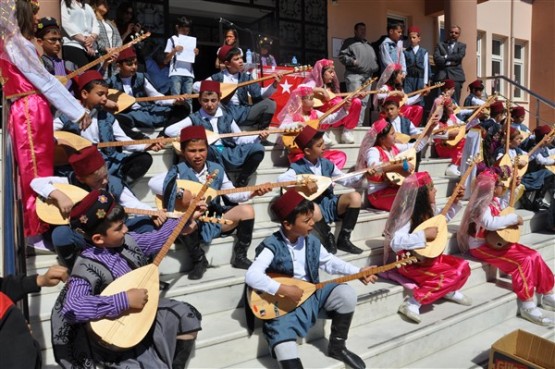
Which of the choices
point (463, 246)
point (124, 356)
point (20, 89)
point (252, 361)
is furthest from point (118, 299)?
point (463, 246)

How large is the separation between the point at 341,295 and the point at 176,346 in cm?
99

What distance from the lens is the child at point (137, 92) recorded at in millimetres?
4801

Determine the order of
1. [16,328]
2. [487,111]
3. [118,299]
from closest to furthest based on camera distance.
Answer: [16,328] < [118,299] < [487,111]

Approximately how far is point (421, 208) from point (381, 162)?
841 mm

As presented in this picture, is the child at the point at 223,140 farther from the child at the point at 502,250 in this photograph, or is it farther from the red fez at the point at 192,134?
the child at the point at 502,250

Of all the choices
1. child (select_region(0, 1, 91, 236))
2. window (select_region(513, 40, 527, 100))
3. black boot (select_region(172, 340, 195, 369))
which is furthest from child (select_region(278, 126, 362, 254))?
window (select_region(513, 40, 527, 100))

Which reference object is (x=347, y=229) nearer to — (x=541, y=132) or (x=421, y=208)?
(x=421, y=208)

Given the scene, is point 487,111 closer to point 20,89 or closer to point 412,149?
point 412,149

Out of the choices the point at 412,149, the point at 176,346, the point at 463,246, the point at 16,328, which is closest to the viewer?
the point at 16,328

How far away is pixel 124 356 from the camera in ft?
7.39

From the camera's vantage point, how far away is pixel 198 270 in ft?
10.3

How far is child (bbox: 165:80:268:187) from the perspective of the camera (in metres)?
4.27

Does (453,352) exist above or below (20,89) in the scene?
below

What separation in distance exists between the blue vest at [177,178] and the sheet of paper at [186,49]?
8.07 ft
